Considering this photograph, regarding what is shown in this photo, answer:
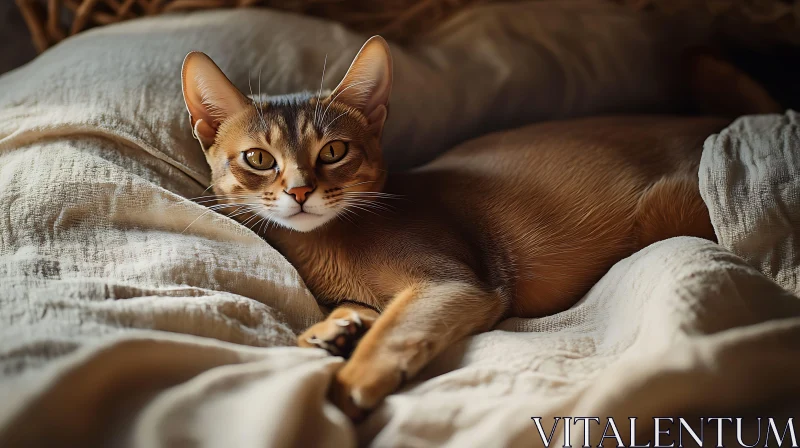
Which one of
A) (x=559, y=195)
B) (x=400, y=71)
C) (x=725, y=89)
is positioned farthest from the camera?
(x=725, y=89)

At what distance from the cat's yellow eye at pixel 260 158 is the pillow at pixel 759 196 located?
2.50 ft

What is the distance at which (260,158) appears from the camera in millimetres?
1097

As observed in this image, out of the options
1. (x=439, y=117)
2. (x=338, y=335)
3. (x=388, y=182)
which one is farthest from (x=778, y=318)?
(x=439, y=117)

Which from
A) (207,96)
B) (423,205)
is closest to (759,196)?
(423,205)

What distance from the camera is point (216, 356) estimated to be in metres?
0.78

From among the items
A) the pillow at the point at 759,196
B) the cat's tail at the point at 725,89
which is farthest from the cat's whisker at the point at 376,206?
the cat's tail at the point at 725,89

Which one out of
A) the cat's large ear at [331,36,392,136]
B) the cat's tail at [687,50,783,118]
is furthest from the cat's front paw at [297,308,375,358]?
the cat's tail at [687,50,783,118]

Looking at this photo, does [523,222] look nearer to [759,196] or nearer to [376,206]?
[376,206]

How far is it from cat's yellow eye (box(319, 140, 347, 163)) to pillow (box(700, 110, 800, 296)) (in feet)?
Result: 2.11

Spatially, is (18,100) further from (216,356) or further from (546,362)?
(546,362)

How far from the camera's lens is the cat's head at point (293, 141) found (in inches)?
41.6

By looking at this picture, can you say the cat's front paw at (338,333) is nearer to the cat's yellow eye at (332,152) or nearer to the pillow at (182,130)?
the pillow at (182,130)

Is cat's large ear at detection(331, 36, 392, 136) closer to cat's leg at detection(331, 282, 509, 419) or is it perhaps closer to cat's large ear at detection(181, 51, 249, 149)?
cat's large ear at detection(181, 51, 249, 149)

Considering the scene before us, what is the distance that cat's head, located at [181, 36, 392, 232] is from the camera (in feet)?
3.46
